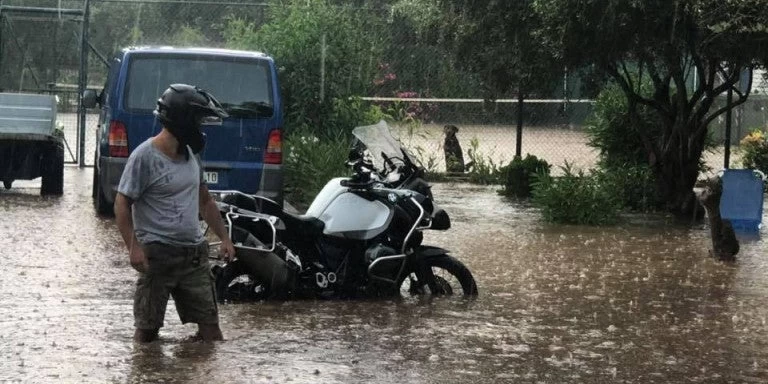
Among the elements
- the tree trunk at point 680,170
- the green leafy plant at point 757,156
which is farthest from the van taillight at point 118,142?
the green leafy plant at point 757,156

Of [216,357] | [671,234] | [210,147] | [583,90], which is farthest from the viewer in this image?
[583,90]

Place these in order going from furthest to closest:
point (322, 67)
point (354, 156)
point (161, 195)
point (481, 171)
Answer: point (481, 171) < point (322, 67) < point (354, 156) < point (161, 195)

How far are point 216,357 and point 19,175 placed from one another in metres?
10.5

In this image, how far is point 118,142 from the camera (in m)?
14.5

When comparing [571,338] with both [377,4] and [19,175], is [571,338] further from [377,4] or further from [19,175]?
[377,4]

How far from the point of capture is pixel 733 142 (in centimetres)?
3130

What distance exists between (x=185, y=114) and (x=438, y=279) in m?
3.27

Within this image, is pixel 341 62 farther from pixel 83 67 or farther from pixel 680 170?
pixel 680 170

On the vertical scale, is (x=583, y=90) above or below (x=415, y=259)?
above

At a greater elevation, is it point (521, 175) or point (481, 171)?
point (521, 175)

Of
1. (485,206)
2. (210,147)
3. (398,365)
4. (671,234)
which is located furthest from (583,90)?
Result: (398,365)

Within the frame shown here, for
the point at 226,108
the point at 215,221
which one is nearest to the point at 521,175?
the point at 226,108

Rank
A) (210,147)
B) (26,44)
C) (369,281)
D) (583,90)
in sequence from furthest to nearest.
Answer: (26,44)
(583,90)
(210,147)
(369,281)

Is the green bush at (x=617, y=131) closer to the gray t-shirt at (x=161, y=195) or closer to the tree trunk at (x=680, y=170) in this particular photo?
the tree trunk at (x=680, y=170)
